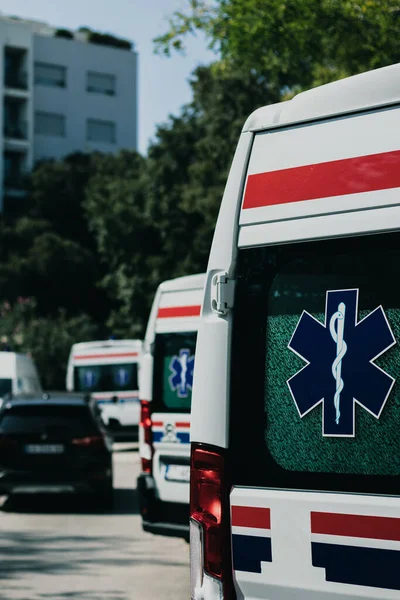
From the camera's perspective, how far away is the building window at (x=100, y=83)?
6969 centimetres

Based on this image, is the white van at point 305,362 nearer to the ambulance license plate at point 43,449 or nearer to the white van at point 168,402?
the white van at point 168,402

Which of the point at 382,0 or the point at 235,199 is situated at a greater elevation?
the point at 382,0

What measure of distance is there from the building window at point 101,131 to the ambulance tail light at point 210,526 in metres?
65.9

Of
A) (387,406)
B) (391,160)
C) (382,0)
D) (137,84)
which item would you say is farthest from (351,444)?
(137,84)

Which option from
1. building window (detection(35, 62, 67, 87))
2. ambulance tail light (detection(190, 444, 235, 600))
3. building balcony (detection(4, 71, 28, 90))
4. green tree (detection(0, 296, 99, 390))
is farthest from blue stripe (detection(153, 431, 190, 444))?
building window (detection(35, 62, 67, 87))

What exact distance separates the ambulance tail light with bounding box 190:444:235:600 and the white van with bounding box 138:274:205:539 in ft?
19.8

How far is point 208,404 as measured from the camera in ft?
13.3

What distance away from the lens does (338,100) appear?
393 cm

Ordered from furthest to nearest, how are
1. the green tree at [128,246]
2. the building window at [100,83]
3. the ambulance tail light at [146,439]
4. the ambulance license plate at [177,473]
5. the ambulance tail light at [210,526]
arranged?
1. the building window at [100,83]
2. the green tree at [128,246]
3. the ambulance tail light at [146,439]
4. the ambulance license plate at [177,473]
5. the ambulance tail light at [210,526]

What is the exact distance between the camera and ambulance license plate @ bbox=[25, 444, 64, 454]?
14.1m

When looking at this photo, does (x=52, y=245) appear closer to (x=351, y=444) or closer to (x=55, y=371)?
(x=55, y=371)

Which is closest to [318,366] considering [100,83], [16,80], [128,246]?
[128,246]

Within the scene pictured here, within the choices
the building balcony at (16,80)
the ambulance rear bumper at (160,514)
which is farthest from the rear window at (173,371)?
the building balcony at (16,80)

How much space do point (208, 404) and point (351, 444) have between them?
0.58 metres
